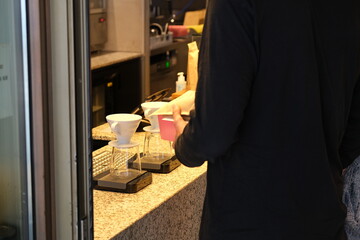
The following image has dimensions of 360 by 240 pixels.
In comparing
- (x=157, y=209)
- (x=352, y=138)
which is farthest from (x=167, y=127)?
(x=352, y=138)

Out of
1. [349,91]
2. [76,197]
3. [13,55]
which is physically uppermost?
[13,55]

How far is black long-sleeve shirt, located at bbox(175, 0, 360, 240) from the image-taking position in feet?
4.54

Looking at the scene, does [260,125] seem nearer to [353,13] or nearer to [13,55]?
[353,13]

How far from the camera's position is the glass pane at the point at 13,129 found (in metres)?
1.13

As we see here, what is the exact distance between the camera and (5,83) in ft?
3.85

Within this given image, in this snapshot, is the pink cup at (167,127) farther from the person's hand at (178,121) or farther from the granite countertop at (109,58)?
the granite countertop at (109,58)

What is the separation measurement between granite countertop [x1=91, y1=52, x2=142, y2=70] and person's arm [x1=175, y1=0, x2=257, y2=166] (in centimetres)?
294

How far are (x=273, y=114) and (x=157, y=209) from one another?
0.54 meters

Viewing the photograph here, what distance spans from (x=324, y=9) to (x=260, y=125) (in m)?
0.30

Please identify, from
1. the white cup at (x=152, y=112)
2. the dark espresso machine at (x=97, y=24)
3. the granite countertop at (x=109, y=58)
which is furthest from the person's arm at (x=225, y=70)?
the dark espresso machine at (x=97, y=24)

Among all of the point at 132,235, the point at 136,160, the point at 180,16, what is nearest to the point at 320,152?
the point at 132,235

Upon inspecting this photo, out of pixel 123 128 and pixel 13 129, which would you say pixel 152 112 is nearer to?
pixel 123 128

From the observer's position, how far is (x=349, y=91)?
5.26ft

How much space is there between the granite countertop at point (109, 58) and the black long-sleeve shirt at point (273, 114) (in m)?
2.88
